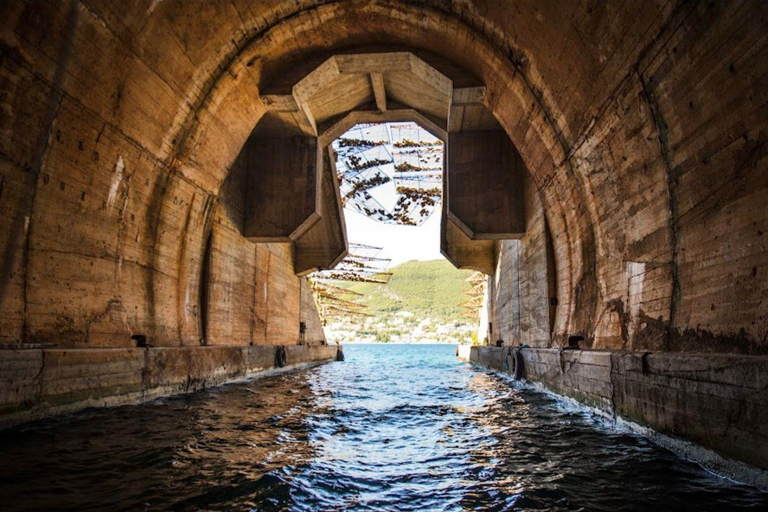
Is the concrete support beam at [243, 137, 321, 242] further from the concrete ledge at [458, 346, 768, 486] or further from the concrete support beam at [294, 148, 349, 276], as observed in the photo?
the concrete ledge at [458, 346, 768, 486]

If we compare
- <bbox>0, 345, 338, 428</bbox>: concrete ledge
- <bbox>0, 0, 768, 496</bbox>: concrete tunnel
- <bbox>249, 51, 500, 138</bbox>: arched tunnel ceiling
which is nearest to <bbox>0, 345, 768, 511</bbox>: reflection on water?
<bbox>0, 345, 338, 428</bbox>: concrete ledge

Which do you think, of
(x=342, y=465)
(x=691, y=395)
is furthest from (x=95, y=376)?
(x=691, y=395)

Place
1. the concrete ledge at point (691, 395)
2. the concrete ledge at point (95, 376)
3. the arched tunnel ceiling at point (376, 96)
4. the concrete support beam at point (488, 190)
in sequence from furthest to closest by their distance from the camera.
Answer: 1. the concrete support beam at point (488, 190)
2. the arched tunnel ceiling at point (376, 96)
3. the concrete ledge at point (95, 376)
4. the concrete ledge at point (691, 395)

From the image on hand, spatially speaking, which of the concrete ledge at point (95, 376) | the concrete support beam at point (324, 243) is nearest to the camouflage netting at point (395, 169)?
the concrete support beam at point (324, 243)

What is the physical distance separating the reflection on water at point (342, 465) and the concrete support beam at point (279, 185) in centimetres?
849

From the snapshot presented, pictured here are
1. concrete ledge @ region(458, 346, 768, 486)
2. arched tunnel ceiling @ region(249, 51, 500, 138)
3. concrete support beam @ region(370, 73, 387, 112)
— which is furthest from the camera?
concrete support beam @ region(370, 73, 387, 112)

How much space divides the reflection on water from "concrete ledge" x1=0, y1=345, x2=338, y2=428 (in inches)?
12.2

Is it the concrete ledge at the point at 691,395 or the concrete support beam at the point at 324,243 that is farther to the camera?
the concrete support beam at the point at 324,243

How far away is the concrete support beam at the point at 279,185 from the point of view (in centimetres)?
1594

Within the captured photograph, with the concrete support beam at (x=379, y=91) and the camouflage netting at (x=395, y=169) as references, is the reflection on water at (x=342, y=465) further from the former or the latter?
the camouflage netting at (x=395, y=169)

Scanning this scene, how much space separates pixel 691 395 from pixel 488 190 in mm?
10419

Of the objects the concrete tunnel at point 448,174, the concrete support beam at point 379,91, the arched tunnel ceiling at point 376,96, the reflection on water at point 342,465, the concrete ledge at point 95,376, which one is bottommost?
the reflection on water at point 342,465

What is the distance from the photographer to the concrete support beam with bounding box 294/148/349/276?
21484mm

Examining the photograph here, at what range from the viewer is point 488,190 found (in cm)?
1484
